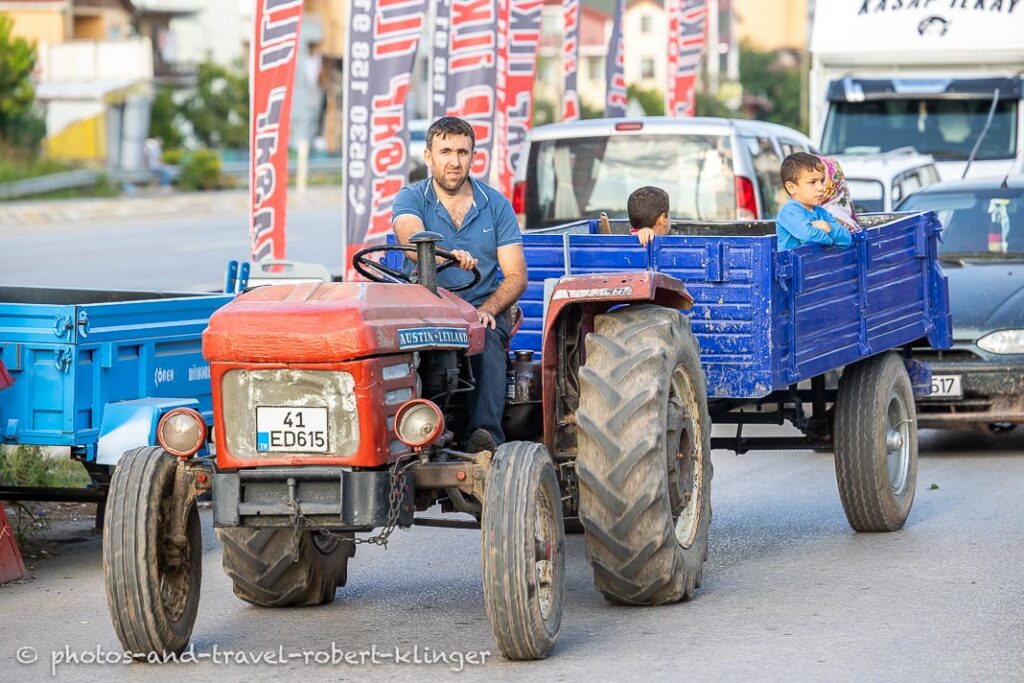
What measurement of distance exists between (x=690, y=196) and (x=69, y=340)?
5960mm

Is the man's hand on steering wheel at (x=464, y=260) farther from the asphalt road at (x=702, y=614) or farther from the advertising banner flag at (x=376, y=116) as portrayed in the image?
the advertising banner flag at (x=376, y=116)

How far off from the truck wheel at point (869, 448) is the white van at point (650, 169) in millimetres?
3815

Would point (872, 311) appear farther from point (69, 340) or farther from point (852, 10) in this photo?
point (852, 10)

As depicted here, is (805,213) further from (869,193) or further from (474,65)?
(869,193)

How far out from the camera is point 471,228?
7.61 metres

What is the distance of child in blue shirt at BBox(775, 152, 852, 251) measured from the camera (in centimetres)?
896

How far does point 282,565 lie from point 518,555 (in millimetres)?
1568

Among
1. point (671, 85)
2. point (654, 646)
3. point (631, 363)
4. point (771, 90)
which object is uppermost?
point (771, 90)

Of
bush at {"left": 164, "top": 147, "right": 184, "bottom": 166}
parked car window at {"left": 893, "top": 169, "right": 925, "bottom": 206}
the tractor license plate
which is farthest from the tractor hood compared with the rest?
bush at {"left": 164, "top": 147, "right": 184, "bottom": 166}

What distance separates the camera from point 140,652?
6621 millimetres

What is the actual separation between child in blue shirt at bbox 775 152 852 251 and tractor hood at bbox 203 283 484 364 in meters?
2.80

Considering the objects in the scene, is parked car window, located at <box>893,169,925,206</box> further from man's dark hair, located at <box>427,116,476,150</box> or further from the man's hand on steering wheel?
the man's hand on steering wheel

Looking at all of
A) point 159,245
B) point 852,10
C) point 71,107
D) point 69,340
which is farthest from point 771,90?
point 69,340

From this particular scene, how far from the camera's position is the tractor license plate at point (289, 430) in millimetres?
6406
